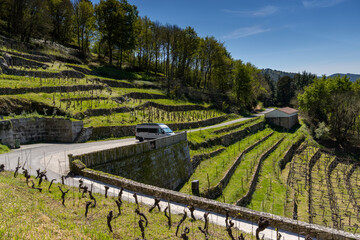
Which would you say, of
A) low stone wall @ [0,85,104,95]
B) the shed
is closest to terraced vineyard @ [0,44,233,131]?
low stone wall @ [0,85,104,95]

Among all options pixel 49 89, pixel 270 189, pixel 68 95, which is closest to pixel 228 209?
pixel 270 189

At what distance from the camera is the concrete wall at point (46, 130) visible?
62.4 ft

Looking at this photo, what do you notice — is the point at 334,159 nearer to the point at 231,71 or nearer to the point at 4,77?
the point at 231,71

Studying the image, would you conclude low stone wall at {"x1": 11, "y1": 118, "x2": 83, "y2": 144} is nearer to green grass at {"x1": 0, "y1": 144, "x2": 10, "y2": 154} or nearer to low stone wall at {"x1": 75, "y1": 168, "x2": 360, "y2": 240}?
green grass at {"x1": 0, "y1": 144, "x2": 10, "y2": 154}

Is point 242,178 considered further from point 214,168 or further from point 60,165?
point 60,165

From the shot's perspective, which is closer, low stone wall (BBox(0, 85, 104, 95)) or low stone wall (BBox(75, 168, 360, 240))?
low stone wall (BBox(75, 168, 360, 240))

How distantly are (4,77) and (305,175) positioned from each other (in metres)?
35.5

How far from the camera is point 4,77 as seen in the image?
2369 cm

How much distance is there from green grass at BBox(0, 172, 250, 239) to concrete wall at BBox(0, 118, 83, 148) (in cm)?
1025

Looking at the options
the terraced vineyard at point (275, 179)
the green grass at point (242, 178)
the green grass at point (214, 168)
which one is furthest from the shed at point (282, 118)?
the green grass at point (214, 168)

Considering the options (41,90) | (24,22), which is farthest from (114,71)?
(41,90)

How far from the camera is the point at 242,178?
21047mm

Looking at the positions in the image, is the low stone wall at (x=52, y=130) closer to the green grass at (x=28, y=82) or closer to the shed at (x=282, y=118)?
the green grass at (x=28, y=82)

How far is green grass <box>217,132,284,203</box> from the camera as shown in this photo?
18.5 metres
